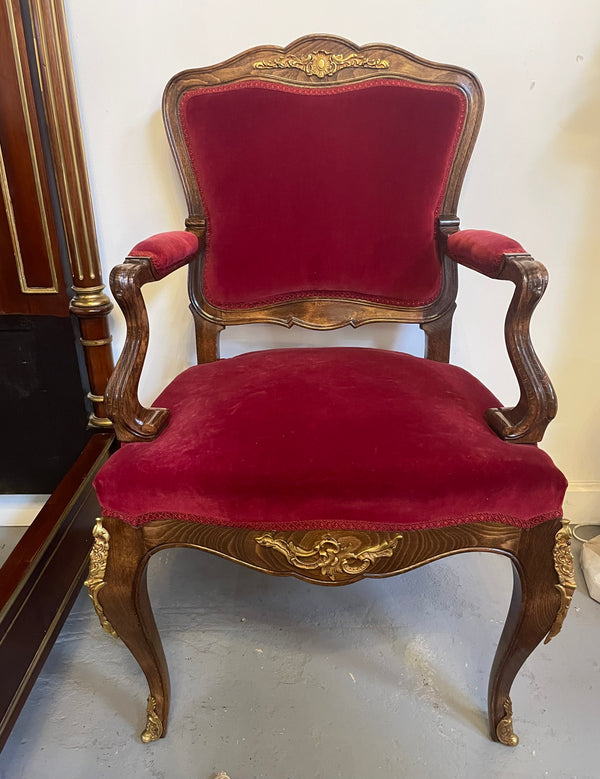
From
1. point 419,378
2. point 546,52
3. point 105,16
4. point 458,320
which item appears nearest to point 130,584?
point 419,378

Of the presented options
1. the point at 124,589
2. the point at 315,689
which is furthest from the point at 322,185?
the point at 315,689

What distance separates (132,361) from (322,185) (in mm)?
565

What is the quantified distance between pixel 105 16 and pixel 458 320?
1047 millimetres

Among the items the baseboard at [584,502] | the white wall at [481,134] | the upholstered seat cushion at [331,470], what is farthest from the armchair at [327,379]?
the baseboard at [584,502]

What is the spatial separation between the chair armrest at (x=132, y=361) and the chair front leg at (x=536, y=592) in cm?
59

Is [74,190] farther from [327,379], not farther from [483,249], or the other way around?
[483,249]

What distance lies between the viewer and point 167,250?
36.9 inches

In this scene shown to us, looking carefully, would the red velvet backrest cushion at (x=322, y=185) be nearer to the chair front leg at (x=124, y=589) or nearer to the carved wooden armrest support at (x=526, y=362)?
the carved wooden armrest support at (x=526, y=362)

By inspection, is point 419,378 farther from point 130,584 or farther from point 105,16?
point 105,16

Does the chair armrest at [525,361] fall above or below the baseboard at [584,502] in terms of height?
above

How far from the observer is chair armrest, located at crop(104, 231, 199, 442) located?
804 millimetres

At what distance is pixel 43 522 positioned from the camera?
1137 millimetres

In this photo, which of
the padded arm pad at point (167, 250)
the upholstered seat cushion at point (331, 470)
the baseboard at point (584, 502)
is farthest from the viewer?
the baseboard at point (584, 502)

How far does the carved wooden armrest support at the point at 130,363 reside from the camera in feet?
2.64
